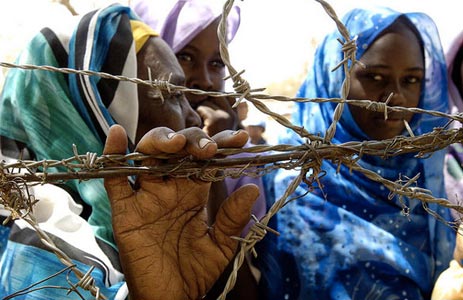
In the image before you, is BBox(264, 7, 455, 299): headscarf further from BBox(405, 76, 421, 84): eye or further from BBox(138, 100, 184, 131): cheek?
BBox(138, 100, 184, 131): cheek

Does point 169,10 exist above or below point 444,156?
above

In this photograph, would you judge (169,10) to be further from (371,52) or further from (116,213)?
(116,213)

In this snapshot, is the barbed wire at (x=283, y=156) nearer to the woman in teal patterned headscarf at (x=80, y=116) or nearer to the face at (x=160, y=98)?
the woman in teal patterned headscarf at (x=80, y=116)


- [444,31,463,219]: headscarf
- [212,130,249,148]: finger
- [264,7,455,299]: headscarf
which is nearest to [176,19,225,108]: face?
[264,7,455,299]: headscarf

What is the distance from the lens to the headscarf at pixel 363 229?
213cm

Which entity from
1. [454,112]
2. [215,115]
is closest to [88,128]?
[215,115]

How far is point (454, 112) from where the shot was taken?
109 inches

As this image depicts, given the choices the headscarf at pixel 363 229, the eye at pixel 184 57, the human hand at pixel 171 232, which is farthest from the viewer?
the eye at pixel 184 57

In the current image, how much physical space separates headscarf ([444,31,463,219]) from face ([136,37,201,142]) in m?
1.19

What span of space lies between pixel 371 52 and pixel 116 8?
1.03m

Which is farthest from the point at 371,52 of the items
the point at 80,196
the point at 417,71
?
the point at 80,196

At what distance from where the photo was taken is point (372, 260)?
2.15m

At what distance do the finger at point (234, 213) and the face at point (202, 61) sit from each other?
1.26m

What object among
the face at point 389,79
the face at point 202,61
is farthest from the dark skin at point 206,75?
the face at point 389,79
